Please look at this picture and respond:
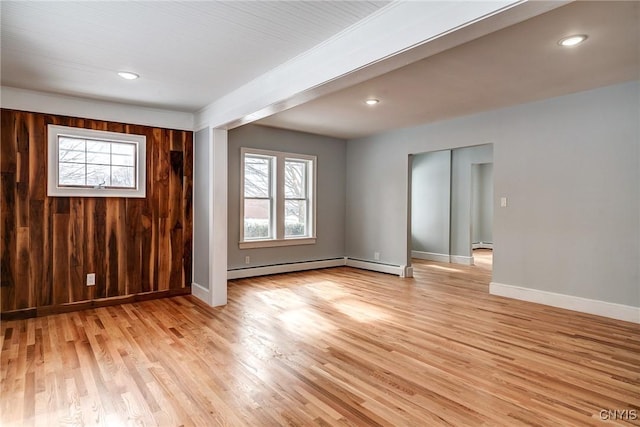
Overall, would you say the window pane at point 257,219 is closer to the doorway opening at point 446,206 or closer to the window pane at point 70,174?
the window pane at point 70,174

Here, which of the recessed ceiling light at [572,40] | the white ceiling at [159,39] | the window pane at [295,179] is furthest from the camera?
the window pane at [295,179]

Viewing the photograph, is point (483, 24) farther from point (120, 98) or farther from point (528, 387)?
point (120, 98)

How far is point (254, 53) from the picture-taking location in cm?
294

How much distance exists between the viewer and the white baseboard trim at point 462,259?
762cm

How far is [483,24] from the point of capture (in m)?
1.82

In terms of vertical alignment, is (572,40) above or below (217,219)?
above

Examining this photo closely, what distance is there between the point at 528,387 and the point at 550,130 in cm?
337

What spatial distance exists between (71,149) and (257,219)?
2.83 m

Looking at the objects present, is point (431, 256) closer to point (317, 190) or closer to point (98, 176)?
point (317, 190)

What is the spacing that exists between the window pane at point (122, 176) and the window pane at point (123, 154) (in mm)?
64

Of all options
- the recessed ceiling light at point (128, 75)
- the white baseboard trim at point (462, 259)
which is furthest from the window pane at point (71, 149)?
the white baseboard trim at point (462, 259)

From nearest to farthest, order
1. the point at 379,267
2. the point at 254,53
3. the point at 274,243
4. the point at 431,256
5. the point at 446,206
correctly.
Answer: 1. the point at 254,53
2. the point at 274,243
3. the point at 379,267
4. the point at 446,206
5. the point at 431,256

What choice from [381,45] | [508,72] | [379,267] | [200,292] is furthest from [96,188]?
[508,72]

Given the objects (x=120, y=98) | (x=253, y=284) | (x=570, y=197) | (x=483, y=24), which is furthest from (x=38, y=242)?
(x=570, y=197)
